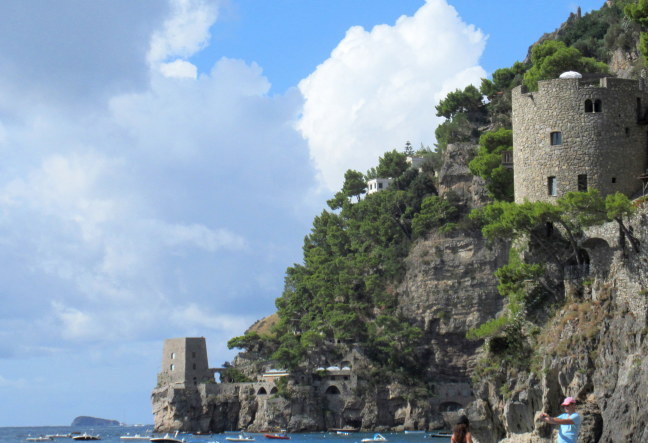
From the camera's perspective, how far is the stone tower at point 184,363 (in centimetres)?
9662

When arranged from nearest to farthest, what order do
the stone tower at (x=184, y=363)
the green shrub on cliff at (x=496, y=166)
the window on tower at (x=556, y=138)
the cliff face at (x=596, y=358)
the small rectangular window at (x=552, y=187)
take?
the cliff face at (x=596, y=358), the small rectangular window at (x=552, y=187), the window on tower at (x=556, y=138), the green shrub on cliff at (x=496, y=166), the stone tower at (x=184, y=363)

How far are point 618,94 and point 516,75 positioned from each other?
38922 millimetres

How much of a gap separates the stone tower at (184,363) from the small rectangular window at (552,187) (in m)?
59.2

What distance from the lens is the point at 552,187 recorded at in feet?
138

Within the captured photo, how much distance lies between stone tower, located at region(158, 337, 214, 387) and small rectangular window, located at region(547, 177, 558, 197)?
5922 centimetres

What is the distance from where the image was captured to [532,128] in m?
43.0

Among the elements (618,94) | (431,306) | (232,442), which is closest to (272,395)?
(232,442)

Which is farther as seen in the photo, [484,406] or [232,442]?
[232,442]

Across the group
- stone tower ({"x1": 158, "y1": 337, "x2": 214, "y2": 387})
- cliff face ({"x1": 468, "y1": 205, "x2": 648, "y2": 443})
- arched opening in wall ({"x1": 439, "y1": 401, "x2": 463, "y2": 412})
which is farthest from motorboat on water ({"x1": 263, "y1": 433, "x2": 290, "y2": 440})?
cliff face ({"x1": 468, "y1": 205, "x2": 648, "y2": 443})

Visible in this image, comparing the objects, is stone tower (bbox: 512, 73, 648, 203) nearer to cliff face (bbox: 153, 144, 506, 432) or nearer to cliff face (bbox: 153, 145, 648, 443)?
cliff face (bbox: 153, 145, 648, 443)

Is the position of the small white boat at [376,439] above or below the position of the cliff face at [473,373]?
below

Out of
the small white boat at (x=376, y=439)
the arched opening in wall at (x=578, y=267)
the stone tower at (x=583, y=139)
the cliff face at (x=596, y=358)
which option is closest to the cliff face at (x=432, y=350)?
the small white boat at (x=376, y=439)

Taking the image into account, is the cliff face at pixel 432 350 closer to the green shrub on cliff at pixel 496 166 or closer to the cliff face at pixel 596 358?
the green shrub on cliff at pixel 496 166

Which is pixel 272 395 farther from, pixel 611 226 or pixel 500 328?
pixel 611 226
